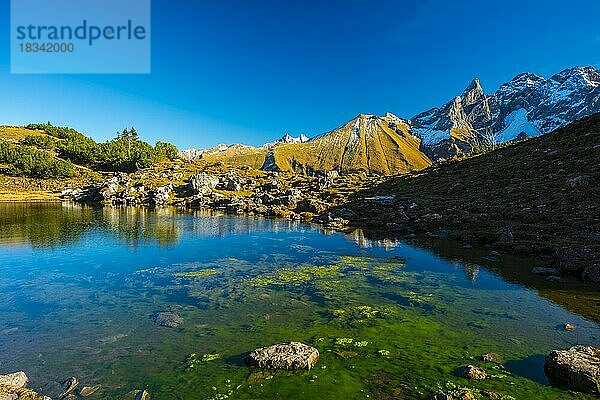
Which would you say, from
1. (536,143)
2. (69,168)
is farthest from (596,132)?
(69,168)

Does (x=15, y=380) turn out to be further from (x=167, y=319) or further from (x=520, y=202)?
(x=520, y=202)

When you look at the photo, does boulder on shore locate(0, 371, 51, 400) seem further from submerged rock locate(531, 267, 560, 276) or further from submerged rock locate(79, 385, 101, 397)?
submerged rock locate(531, 267, 560, 276)

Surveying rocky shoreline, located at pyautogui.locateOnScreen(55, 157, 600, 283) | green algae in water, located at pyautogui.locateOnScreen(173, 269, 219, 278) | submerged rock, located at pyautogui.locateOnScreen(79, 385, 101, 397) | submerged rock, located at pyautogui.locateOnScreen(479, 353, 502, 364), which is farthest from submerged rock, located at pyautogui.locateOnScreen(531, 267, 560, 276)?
submerged rock, located at pyautogui.locateOnScreen(79, 385, 101, 397)

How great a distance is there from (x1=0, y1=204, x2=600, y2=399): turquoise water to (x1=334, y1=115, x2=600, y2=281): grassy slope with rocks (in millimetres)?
7488

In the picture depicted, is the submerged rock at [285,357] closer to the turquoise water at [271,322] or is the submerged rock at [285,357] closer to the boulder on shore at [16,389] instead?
the turquoise water at [271,322]

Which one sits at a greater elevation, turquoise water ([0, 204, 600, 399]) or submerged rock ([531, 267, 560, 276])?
submerged rock ([531, 267, 560, 276])

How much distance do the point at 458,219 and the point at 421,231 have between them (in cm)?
771

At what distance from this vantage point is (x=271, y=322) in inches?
924

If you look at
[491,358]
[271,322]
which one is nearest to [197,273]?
[271,322]

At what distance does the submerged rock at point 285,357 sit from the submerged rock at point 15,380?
34.5ft

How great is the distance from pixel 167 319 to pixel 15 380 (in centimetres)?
950

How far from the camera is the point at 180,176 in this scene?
175000mm

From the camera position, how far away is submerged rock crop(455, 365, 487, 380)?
16.2m

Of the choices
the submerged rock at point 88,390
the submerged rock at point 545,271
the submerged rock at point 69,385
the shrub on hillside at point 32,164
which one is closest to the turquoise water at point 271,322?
the submerged rock at point 69,385
